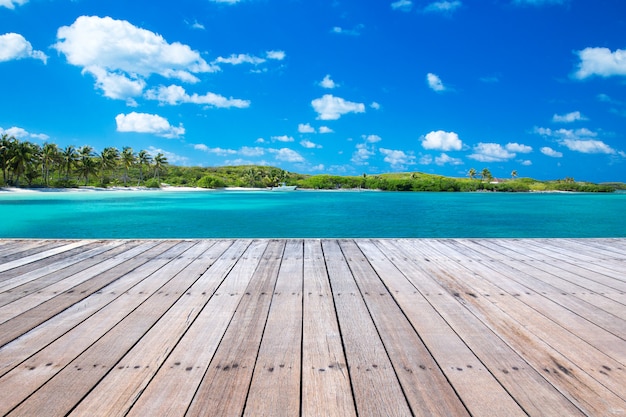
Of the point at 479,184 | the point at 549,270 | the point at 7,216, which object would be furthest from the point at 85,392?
the point at 479,184

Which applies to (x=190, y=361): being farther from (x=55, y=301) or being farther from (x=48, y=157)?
(x=48, y=157)

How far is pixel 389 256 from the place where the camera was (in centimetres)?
381

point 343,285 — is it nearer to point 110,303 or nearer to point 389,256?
point 389,256

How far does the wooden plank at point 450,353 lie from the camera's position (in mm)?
1298

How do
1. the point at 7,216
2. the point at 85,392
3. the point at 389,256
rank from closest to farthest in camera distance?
1. the point at 85,392
2. the point at 389,256
3. the point at 7,216

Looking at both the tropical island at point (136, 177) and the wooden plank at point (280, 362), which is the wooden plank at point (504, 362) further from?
the tropical island at point (136, 177)

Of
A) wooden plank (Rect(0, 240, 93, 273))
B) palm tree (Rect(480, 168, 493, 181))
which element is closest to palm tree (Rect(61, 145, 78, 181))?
wooden plank (Rect(0, 240, 93, 273))

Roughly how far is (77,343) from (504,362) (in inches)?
78.3

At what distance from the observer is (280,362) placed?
1.58 m

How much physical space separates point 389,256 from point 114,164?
68.0 meters

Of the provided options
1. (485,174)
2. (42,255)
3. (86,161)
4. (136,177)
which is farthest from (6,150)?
(485,174)

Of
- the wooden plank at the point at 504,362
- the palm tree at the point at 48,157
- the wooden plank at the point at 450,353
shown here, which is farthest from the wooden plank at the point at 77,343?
the palm tree at the point at 48,157

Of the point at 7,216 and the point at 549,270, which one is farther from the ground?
the point at 549,270

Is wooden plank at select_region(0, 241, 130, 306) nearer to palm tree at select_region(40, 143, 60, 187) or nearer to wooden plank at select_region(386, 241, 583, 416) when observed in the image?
wooden plank at select_region(386, 241, 583, 416)
